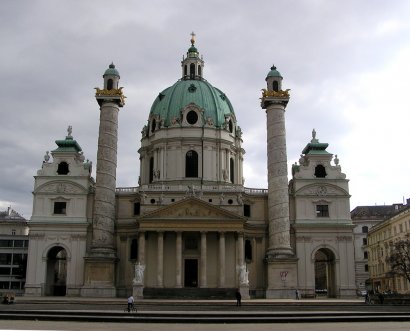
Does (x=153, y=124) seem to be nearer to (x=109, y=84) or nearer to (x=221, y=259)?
(x=109, y=84)

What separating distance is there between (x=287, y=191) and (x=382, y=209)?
155 feet

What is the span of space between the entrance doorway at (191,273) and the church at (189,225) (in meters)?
0.11

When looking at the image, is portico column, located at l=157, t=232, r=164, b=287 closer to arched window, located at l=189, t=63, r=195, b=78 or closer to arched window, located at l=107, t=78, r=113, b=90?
arched window, located at l=107, t=78, r=113, b=90

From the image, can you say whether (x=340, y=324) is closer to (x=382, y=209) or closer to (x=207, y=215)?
(x=207, y=215)

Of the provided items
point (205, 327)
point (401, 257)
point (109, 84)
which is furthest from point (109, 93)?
point (205, 327)

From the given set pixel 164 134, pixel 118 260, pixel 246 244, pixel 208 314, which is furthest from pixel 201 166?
pixel 208 314

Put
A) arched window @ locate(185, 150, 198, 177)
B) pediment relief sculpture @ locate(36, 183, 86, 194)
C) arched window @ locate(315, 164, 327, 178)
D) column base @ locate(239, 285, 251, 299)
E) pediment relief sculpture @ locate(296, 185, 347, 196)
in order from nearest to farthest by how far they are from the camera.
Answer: column base @ locate(239, 285, 251, 299)
pediment relief sculpture @ locate(36, 183, 86, 194)
pediment relief sculpture @ locate(296, 185, 347, 196)
arched window @ locate(315, 164, 327, 178)
arched window @ locate(185, 150, 198, 177)

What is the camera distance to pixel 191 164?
226ft

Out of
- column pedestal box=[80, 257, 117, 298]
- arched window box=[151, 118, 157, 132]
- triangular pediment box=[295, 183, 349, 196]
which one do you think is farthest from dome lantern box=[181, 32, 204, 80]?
column pedestal box=[80, 257, 117, 298]

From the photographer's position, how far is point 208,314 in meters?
27.4

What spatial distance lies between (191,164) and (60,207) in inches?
677

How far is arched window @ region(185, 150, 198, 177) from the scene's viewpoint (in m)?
68.2

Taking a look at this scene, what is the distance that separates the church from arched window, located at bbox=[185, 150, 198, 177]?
1143 millimetres

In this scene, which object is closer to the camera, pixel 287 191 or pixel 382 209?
pixel 287 191
